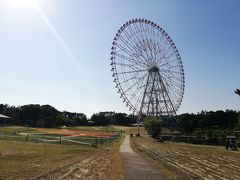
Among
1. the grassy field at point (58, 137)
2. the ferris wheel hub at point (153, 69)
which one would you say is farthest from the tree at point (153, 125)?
the ferris wheel hub at point (153, 69)

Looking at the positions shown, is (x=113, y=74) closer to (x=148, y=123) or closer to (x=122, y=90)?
(x=122, y=90)

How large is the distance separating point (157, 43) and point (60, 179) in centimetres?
7636

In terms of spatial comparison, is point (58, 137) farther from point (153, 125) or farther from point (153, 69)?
point (153, 69)

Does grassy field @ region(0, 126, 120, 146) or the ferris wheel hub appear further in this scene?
the ferris wheel hub

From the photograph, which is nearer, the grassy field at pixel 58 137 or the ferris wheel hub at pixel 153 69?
the grassy field at pixel 58 137

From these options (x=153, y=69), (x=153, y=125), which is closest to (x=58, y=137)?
(x=153, y=125)

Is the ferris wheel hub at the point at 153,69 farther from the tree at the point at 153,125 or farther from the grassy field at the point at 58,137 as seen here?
the grassy field at the point at 58,137

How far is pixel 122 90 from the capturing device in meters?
87.7

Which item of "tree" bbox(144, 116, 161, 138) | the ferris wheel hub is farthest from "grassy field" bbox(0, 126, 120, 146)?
the ferris wheel hub

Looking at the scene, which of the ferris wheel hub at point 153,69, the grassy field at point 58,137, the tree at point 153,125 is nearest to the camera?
the grassy field at point 58,137

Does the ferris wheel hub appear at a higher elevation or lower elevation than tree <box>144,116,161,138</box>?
higher

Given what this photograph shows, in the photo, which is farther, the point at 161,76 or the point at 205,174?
the point at 161,76

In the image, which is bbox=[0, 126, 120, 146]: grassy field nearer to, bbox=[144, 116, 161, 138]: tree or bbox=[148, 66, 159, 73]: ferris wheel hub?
bbox=[144, 116, 161, 138]: tree

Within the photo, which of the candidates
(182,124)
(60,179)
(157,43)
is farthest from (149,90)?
(60,179)
